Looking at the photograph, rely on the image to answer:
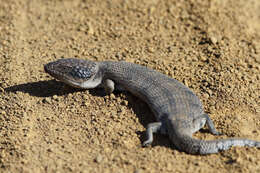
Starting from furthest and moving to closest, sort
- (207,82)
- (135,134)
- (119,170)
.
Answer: (207,82)
(135,134)
(119,170)

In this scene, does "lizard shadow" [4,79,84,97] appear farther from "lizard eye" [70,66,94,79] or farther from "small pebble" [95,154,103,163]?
"small pebble" [95,154,103,163]

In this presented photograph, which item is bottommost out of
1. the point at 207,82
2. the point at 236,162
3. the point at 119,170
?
the point at 119,170

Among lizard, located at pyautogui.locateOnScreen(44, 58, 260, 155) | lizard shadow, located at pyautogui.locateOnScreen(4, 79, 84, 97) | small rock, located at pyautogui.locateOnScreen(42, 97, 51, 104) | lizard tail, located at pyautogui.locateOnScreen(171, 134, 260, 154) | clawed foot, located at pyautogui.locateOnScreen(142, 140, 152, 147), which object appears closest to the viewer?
lizard tail, located at pyautogui.locateOnScreen(171, 134, 260, 154)

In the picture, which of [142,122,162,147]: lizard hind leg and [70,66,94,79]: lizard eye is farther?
[70,66,94,79]: lizard eye

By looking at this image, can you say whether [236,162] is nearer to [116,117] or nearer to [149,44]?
[116,117]

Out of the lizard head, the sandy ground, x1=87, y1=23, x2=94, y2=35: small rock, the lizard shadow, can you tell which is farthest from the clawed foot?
A: x1=87, y1=23, x2=94, y2=35: small rock

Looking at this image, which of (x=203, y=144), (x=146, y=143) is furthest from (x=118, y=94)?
(x=203, y=144)

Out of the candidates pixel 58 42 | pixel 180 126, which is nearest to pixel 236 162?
pixel 180 126
